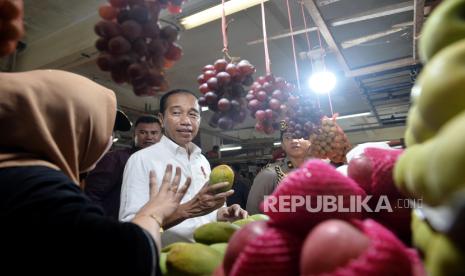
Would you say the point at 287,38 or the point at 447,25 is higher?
the point at 287,38

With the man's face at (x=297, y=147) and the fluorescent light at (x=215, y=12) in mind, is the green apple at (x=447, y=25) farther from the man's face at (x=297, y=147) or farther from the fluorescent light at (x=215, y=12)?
the man's face at (x=297, y=147)

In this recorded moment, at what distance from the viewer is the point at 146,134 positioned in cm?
278

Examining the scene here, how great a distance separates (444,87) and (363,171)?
34 centimetres

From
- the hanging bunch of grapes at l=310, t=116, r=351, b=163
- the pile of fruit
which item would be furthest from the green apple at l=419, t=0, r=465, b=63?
the hanging bunch of grapes at l=310, t=116, r=351, b=163

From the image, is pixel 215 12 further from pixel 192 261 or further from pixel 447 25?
pixel 447 25

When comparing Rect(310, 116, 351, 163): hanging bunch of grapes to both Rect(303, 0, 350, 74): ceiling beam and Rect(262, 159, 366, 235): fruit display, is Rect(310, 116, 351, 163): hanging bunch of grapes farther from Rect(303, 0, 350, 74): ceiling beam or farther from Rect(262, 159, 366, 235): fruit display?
Rect(262, 159, 366, 235): fruit display

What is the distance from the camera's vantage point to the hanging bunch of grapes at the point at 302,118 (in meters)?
1.70

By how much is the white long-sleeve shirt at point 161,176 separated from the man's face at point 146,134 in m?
0.73

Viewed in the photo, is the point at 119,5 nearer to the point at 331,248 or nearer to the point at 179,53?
the point at 179,53

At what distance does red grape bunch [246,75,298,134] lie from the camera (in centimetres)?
131

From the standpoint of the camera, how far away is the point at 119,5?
0.77 metres

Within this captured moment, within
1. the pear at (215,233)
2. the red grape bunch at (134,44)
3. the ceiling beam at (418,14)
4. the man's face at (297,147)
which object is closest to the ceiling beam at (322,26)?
the ceiling beam at (418,14)

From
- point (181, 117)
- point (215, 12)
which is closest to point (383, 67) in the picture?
point (215, 12)

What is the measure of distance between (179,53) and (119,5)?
0.60ft
